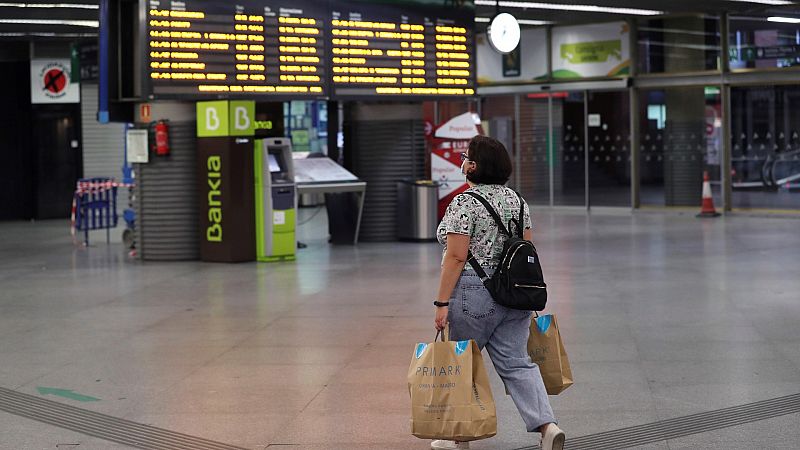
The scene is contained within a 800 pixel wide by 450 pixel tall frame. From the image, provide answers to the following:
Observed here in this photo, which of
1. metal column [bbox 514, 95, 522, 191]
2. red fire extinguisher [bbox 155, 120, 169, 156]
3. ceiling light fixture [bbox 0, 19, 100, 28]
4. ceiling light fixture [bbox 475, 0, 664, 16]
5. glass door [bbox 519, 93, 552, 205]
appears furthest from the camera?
metal column [bbox 514, 95, 522, 191]

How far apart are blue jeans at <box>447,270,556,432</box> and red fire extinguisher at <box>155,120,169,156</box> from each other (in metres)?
9.34

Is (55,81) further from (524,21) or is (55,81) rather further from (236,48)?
(236,48)

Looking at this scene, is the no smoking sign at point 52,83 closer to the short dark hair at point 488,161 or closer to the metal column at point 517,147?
the metal column at point 517,147

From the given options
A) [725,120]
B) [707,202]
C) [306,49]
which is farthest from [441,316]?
[725,120]

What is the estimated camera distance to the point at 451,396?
4.93 m

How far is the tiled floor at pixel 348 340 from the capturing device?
605cm

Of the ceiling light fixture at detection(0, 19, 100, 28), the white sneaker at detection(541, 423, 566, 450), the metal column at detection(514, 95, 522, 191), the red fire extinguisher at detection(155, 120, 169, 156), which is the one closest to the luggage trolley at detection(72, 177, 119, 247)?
the ceiling light fixture at detection(0, 19, 100, 28)

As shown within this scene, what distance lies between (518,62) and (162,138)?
11.4 meters

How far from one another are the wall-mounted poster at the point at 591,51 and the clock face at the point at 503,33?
6.10 metres

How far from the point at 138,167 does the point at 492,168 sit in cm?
966

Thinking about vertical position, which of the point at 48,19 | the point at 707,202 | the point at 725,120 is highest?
the point at 48,19

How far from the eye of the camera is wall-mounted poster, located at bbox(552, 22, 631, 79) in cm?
2228

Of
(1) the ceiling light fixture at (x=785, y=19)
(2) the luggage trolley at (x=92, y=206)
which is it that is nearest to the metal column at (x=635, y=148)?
(1) the ceiling light fixture at (x=785, y=19)

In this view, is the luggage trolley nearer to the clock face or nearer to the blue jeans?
the clock face
